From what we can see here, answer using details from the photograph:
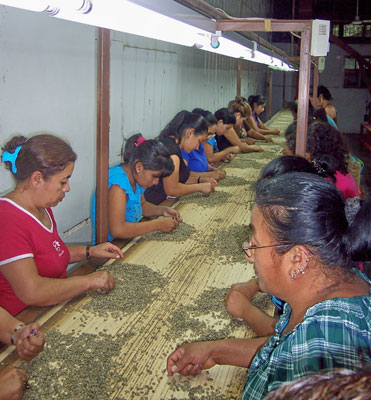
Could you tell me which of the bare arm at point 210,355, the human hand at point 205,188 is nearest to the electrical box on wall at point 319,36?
the human hand at point 205,188

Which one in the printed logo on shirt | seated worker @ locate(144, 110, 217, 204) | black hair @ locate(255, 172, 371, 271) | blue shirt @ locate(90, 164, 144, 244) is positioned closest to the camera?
black hair @ locate(255, 172, 371, 271)

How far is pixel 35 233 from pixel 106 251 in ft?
1.33

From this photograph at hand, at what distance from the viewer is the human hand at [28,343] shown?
1494 mm

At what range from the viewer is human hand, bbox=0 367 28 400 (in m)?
1.30

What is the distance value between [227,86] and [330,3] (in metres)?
7.27

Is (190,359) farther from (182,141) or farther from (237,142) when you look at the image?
(237,142)

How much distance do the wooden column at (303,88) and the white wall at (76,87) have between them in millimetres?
1667

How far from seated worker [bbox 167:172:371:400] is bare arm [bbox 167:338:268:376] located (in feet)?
0.79

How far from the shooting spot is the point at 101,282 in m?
1.97

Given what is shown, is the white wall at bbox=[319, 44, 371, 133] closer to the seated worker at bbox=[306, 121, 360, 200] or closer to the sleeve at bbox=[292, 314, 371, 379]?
the seated worker at bbox=[306, 121, 360, 200]

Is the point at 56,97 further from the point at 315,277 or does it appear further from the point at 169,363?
the point at 315,277

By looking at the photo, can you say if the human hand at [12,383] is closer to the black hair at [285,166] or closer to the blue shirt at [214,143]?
the black hair at [285,166]

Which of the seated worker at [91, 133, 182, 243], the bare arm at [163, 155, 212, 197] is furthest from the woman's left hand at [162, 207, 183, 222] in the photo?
the bare arm at [163, 155, 212, 197]

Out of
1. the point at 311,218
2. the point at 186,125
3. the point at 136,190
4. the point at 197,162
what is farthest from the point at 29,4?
the point at 197,162
